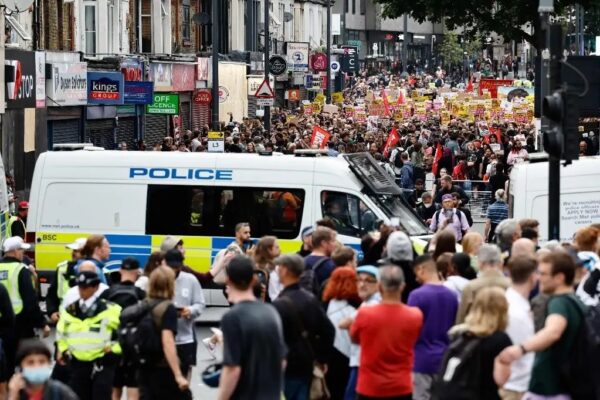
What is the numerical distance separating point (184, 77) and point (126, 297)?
132 ft

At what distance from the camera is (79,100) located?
39406 mm

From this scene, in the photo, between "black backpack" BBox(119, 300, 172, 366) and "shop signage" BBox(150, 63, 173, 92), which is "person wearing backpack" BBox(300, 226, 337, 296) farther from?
"shop signage" BBox(150, 63, 173, 92)

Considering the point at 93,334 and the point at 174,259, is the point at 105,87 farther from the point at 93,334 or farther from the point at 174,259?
the point at 93,334

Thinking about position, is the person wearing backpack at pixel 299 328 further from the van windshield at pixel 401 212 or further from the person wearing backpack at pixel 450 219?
the person wearing backpack at pixel 450 219

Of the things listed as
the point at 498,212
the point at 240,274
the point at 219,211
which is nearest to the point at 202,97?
the point at 498,212

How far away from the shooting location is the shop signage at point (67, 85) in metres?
37.3

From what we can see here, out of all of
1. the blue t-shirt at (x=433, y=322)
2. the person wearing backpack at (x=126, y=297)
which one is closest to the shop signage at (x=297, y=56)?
the person wearing backpack at (x=126, y=297)

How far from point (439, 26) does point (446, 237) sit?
471 feet

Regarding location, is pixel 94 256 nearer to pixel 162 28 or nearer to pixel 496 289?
pixel 496 289

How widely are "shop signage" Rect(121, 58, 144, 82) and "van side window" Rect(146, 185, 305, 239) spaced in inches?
864

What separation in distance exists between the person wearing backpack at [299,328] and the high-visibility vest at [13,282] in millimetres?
3343

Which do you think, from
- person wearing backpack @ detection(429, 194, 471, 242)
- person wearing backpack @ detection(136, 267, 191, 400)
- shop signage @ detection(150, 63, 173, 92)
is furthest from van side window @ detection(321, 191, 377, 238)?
shop signage @ detection(150, 63, 173, 92)

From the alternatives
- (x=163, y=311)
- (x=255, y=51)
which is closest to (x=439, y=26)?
(x=255, y=51)

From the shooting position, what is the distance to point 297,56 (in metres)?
69.8
